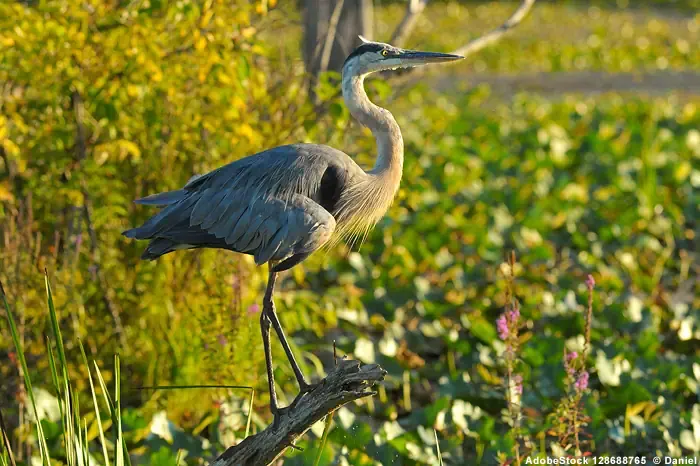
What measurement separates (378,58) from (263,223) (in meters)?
0.61

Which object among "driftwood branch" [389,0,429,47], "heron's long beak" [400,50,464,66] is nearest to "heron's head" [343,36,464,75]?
"heron's long beak" [400,50,464,66]

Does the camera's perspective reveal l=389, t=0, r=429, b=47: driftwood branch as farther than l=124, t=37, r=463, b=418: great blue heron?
Yes

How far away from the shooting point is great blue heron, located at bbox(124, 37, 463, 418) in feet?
10.6

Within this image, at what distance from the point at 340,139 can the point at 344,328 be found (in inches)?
53.4

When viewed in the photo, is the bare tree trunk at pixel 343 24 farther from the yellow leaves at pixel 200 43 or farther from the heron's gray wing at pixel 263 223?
the heron's gray wing at pixel 263 223

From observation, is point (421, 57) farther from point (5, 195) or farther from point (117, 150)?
point (5, 195)

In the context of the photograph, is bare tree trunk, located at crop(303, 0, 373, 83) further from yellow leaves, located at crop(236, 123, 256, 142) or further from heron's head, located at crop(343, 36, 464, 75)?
heron's head, located at crop(343, 36, 464, 75)

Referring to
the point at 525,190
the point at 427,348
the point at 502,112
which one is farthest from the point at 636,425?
the point at 502,112

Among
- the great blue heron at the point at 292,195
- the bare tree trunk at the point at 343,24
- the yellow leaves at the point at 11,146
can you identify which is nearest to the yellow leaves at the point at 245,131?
the yellow leaves at the point at 11,146

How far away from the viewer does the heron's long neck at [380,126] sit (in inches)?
128

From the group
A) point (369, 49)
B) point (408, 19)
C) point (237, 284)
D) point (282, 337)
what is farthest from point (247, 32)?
point (408, 19)

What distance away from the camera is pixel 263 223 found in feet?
10.7

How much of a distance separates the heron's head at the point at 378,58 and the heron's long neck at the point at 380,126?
36mm

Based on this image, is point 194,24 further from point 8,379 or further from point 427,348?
point 427,348
